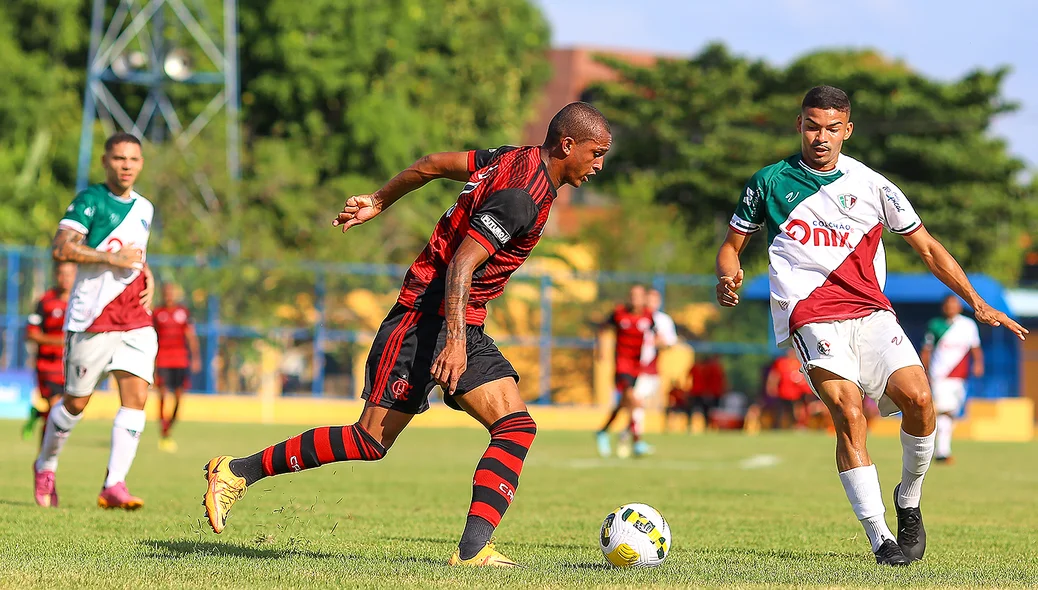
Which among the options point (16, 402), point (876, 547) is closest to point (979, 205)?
point (16, 402)

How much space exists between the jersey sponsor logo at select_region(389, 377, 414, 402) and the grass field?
2.50 feet

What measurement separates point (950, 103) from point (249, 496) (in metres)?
37.8

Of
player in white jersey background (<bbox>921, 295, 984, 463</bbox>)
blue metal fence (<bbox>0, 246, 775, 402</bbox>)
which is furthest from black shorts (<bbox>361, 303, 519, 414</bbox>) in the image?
Answer: blue metal fence (<bbox>0, 246, 775, 402</bbox>)

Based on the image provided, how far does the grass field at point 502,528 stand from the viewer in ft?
20.1

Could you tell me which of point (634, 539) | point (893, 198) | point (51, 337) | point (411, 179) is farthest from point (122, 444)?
point (51, 337)

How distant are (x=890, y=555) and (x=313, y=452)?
278 centimetres

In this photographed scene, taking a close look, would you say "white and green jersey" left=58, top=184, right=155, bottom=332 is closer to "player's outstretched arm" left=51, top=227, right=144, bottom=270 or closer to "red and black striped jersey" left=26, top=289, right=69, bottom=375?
"player's outstretched arm" left=51, top=227, right=144, bottom=270

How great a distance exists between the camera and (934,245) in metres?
7.22

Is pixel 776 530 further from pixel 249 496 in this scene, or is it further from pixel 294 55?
pixel 294 55

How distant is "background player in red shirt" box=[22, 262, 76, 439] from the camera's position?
14.1 meters

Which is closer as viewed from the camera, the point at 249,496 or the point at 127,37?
the point at 249,496

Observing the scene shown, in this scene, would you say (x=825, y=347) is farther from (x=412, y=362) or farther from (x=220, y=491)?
(x=220, y=491)

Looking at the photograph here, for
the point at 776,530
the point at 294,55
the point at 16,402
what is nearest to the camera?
the point at 776,530

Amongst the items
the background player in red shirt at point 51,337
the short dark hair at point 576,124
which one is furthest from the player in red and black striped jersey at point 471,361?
the background player in red shirt at point 51,337
